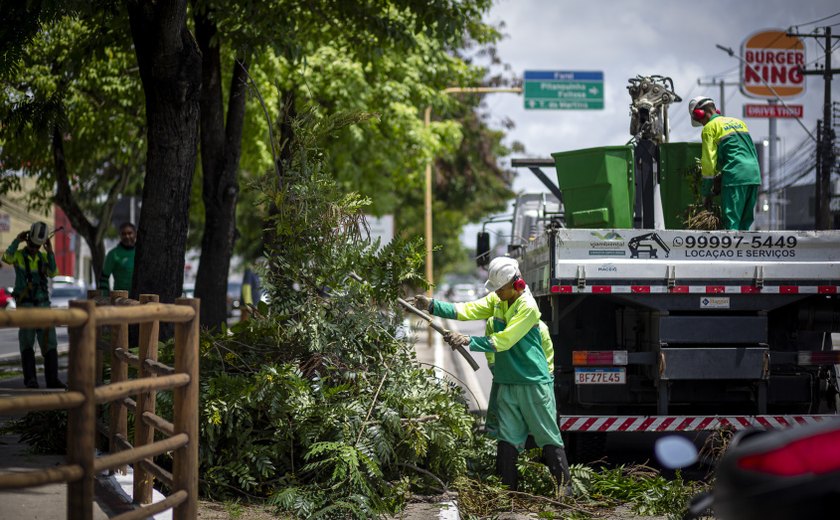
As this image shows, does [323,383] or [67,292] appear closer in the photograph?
[323,383]

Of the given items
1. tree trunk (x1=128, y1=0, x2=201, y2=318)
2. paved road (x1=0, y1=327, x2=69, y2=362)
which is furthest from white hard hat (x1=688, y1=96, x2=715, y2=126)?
paved road (x1=0, y1=327, x2=69, y2=362)

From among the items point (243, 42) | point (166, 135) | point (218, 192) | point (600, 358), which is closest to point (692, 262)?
point (600, 358)

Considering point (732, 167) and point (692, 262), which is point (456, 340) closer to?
point (692, 262)

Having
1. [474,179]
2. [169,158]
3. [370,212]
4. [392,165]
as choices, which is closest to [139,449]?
[169,158]

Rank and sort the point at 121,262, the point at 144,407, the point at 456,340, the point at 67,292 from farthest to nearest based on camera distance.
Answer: the point at 67,292
the point at 121,262
the point at 456,340
the point at 144,407

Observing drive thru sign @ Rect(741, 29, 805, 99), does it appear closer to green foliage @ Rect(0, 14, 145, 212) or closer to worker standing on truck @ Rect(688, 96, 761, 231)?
green foliage @ Rect(0, 14, 145, 212)

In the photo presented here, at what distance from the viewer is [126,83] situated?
18.5 meters

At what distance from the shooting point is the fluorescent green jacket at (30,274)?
468 inches

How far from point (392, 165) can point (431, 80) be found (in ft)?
7.43

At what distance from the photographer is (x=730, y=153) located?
9.47 meters

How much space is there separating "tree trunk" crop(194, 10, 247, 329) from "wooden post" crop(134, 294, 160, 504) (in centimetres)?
777

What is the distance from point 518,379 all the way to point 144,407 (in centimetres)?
262

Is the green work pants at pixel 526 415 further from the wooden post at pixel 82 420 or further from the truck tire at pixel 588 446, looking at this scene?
the wooden post at pixel 82 420

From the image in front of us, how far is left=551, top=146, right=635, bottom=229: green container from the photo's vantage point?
977 centimetres
